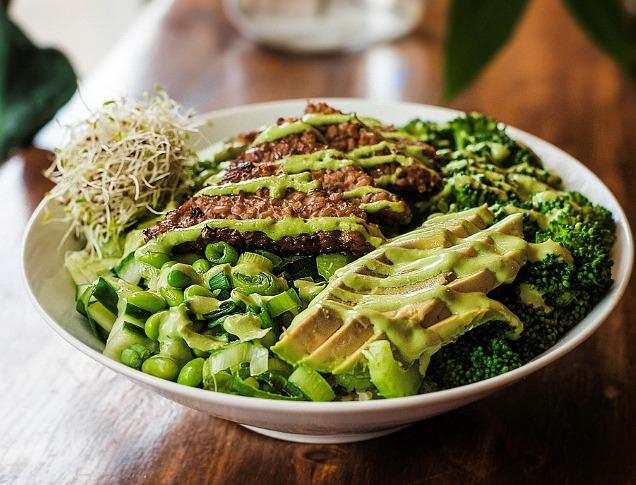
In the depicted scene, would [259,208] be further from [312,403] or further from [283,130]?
[312,403]

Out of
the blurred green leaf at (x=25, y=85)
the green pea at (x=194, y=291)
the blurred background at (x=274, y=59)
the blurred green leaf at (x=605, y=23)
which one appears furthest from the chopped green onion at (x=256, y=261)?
the blurred green leaf at (x=25, y=85)

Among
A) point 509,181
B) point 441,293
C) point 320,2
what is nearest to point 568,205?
point 509,181

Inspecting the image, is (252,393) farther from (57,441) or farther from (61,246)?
(61,246)

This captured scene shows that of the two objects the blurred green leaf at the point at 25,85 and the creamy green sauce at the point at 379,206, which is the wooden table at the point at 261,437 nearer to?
the blurred green leaf at the point at 25,85

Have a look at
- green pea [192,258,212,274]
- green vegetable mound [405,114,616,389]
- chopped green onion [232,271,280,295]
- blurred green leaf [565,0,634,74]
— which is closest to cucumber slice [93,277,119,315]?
green pea [192,258,212,274]

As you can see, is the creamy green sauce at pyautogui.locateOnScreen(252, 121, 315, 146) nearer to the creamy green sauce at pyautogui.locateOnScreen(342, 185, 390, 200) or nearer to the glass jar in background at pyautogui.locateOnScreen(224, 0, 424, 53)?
the creamy green sauce at pyautogui.locateOnScreen(342, 185, 390, 200)

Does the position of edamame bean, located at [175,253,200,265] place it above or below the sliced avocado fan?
below

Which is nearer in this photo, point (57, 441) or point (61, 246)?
point (57, 441)
